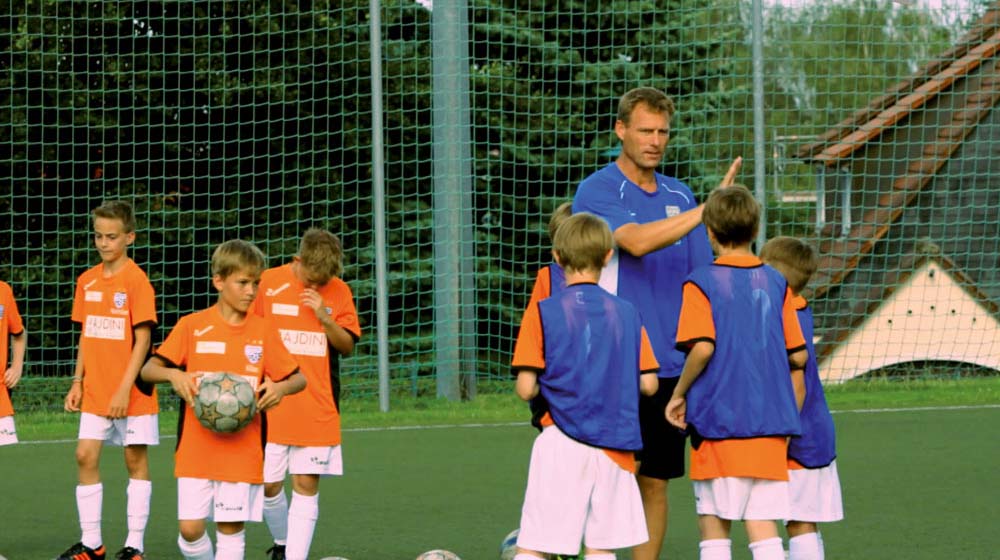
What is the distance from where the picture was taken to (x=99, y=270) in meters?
6.98

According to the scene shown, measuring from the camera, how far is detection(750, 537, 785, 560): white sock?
504cm

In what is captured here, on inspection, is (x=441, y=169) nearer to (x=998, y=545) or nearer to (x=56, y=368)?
(x=56, y=368)

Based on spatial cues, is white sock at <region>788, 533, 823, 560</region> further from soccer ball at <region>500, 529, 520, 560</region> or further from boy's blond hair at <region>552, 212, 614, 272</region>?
boy's blond hair at <region>552, 212, 614, 272</region>

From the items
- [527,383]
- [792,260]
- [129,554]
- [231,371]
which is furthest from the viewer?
[129,554]

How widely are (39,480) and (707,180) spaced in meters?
10.5

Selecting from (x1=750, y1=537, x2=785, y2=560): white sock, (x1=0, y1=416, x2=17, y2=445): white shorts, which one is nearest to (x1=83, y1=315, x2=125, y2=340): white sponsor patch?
(x1=0, y1=416, x2=17, y2=445): white shorts

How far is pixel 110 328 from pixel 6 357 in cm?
56

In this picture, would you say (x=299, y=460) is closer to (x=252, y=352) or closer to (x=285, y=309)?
(x=285, y=309)

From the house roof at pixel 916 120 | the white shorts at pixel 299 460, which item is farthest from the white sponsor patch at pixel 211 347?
the house roof at pixel 916 120

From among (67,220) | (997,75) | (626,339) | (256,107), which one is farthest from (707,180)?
(626,339)

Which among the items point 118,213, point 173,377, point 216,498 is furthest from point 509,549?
point 118,213

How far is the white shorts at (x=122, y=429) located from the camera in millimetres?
6746

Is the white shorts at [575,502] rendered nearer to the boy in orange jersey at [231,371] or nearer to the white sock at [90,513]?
the boy in orange jersey at [231,371]

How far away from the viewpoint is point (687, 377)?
16.6 feet
